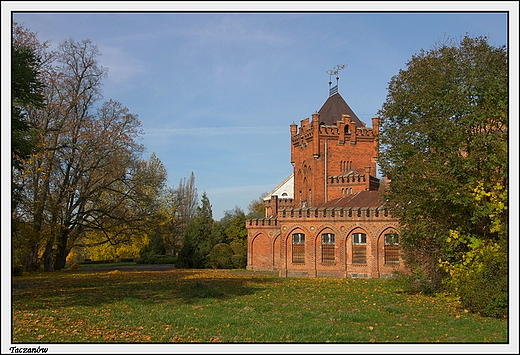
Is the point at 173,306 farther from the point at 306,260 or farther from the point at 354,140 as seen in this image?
the point at 354,140

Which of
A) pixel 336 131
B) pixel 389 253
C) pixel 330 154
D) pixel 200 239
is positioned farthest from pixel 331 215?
pixel 200 239

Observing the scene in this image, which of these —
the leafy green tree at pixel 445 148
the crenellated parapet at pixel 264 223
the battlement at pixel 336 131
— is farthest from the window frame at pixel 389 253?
the battlement at pixel 336 131

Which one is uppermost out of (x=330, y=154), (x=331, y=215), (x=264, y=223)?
(x=330, y=154)

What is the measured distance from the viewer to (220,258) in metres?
47.2

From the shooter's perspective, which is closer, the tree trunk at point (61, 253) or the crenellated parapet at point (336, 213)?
the crenellated parapet at point (336, 213)

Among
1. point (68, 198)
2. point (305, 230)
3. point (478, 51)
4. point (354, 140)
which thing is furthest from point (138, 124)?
point (478, 51)

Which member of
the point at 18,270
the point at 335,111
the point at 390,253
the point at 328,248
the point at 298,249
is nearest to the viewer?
the point at 18,270

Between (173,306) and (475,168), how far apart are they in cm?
1038

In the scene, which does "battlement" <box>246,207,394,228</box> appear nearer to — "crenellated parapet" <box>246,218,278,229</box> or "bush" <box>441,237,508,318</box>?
"crenellated parapet" <box>246,218,278,229</box>

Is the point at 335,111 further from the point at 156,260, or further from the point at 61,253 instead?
the point at 61,253

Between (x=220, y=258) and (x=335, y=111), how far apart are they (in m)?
18.3

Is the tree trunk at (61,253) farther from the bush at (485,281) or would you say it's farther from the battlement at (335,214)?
the bush at (485,281)

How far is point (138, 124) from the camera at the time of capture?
36.3 meters

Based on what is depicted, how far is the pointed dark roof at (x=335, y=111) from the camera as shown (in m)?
49.8
